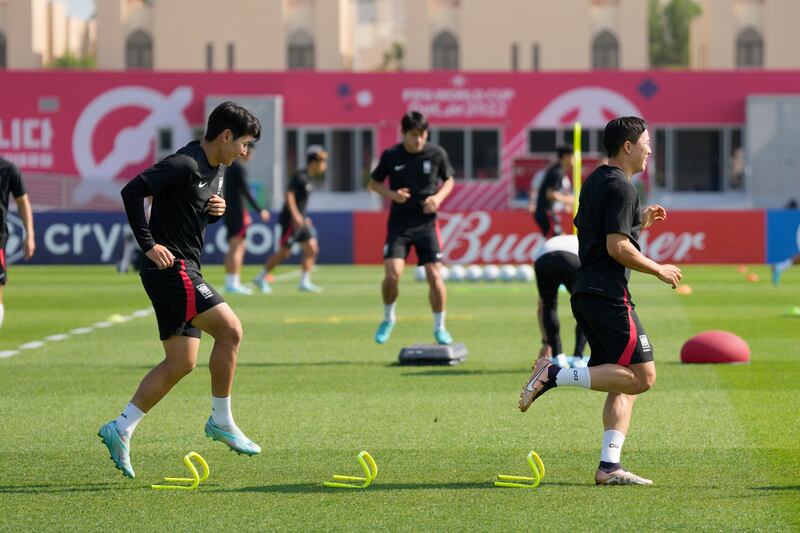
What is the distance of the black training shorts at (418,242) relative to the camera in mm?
14562

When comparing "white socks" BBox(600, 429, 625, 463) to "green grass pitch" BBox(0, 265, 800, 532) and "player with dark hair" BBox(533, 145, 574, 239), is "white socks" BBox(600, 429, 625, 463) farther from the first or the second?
"player with dark hair" BBox(533, 145, 574, 239)

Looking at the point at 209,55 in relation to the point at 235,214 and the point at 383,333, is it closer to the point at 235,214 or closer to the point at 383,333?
the point at 235,214

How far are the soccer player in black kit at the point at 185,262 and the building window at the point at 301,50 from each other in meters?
64.5

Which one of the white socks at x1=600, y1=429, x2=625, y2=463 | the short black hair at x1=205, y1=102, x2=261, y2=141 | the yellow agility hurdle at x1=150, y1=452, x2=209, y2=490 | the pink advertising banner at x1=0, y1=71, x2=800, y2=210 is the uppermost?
the pink advertising banner at x1=0, y1=71, x2=800, y2=210

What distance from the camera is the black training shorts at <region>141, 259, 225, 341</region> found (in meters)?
7.95

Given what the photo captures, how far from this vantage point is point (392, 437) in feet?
30.6

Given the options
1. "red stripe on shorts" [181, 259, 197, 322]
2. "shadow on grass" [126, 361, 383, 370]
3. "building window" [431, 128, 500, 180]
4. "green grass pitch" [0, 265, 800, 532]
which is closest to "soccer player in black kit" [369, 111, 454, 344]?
"green grass pitch" [0, 265, 800, 532]

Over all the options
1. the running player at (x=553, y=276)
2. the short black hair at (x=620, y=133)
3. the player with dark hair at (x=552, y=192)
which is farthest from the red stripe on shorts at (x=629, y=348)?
the player with dark hair at (x=552, y=192)

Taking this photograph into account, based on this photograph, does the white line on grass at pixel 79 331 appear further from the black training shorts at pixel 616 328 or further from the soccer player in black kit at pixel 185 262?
the black training shorts at pixel 616 328

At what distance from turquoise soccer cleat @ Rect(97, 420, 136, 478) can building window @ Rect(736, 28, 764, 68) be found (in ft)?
214

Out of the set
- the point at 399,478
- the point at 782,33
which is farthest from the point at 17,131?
the point at 399,478

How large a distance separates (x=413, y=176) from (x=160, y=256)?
277 inches

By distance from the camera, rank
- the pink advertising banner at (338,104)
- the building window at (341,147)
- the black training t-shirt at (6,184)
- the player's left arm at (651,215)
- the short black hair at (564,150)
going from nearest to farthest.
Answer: the player's left arm at (651,215) → the black training t-shirt at (6,184) → the short black hair at (564,150) → the pink advertising banner at (338,104) → the building window at (341,147)

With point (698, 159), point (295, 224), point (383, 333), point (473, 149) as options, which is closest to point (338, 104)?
point (473, 149)
